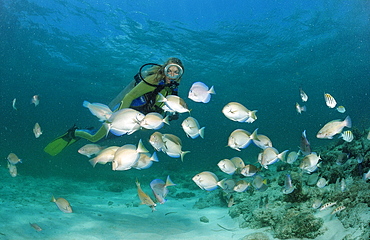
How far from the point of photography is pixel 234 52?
24.2 m

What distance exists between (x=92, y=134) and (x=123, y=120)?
17.7 ft

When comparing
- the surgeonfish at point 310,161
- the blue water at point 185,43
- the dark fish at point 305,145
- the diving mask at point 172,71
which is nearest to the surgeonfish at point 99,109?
the diving mask at point 172,71

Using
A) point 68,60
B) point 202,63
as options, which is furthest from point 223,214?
point 68,60

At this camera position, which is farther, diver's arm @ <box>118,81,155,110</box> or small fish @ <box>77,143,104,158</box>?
diver's arm @ <box>118,81,155,110</box>

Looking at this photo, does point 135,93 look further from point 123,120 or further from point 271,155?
point 271,155

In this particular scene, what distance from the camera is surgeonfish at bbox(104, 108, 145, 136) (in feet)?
10.1

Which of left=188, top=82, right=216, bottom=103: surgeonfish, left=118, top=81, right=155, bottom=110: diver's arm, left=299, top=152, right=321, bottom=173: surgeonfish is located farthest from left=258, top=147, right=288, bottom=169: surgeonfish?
left=118, top=81, right=155, bottom=110: diver's arm

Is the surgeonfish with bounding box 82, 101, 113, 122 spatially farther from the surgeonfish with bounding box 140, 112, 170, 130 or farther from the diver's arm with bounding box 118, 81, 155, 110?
the diver's arm with bounding box 118, 81, 155, 110

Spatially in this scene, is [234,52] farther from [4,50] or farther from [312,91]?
[4,50]

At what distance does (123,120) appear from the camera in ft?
10.2

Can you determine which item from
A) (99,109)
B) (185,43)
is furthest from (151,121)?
(185,43)

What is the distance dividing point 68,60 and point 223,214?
88.7 feet

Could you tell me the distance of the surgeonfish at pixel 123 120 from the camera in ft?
10.1

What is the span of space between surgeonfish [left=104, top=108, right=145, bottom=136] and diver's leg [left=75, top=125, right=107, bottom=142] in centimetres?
455
